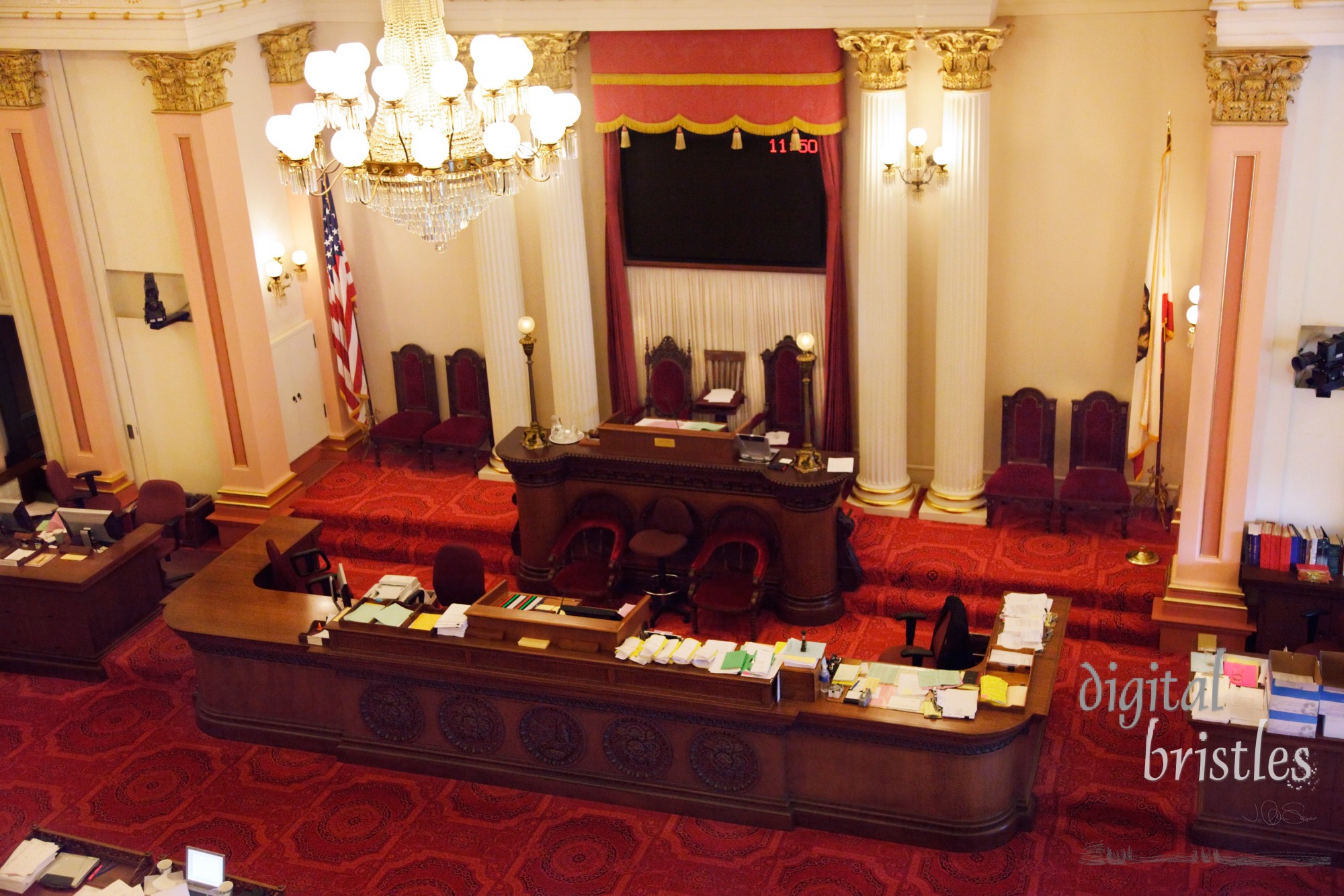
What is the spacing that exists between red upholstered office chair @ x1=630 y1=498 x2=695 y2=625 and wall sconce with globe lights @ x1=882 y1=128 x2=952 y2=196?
9.58ft

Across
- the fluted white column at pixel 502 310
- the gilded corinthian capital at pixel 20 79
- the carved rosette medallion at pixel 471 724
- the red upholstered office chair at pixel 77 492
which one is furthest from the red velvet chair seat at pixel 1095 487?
A: the gilded corinthian capital at pixel 20 79

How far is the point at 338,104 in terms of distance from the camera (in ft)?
22.1

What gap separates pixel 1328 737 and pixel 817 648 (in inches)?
108

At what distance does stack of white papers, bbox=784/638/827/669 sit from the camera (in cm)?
783

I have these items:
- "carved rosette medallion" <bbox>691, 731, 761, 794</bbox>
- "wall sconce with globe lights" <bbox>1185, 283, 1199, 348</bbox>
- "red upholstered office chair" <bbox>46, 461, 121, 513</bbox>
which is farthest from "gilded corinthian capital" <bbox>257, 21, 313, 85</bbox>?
"wall sconce with globe lights" <bbox>1185, 283, 1199, 348</bbox>

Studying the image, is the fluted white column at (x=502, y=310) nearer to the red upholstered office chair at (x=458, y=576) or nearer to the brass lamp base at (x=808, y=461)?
the red upholstered office chair at (x=458, y=576)

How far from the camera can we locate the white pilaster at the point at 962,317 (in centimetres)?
1004

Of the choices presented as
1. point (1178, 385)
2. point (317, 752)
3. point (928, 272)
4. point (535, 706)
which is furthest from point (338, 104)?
point (1178, 385)

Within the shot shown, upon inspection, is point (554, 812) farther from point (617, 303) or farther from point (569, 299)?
point (617, 303)

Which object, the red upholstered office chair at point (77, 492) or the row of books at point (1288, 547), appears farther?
the red upholstered office chair at point (77, 492)

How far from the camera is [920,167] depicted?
34.1ft

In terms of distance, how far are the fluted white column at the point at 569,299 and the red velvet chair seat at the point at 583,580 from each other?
160 centimetres

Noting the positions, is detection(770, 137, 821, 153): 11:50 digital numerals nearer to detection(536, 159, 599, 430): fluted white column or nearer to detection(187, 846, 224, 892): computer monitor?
detection(536, 159, 599, 430): fluted white column

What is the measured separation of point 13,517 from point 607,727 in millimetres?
5279
